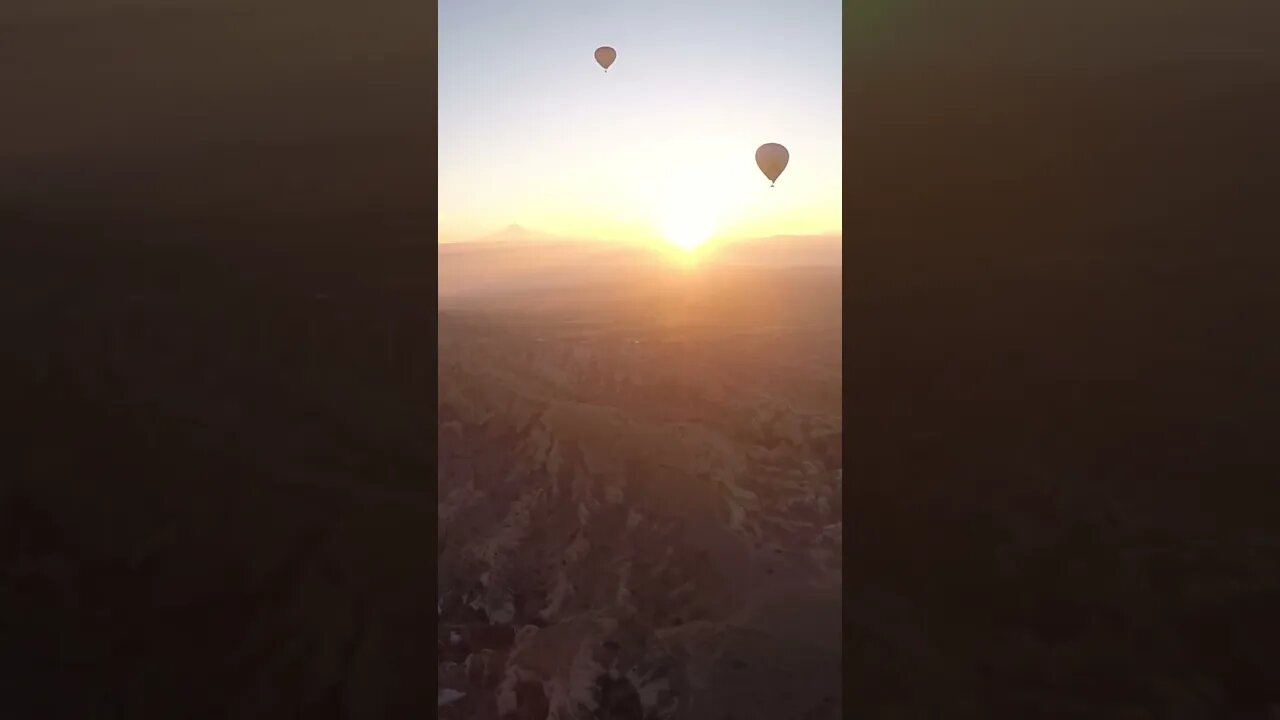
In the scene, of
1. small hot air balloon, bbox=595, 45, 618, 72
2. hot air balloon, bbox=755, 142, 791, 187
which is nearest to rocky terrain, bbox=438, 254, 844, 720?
hot air balloon, bbox=755, 142, 791, 187

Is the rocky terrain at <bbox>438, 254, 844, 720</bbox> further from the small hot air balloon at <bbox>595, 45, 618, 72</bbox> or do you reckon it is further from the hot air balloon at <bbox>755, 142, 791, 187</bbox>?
the small hot air balloon at <bbox>595, 45, 618, 72</bbox>

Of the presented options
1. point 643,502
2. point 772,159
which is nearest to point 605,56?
point 772,159

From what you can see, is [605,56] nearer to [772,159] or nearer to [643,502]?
[772,159]

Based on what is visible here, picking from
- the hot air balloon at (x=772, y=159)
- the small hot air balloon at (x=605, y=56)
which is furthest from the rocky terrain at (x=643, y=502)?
the small hot air balloon at (x=605, y=56)

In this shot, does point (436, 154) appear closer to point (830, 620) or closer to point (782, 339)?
point (830, 620)

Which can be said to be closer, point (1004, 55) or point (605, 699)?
point (1004, 55)

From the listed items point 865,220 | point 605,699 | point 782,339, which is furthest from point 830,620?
point 782,339

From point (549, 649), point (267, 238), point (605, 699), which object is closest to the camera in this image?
point (267, 238)
